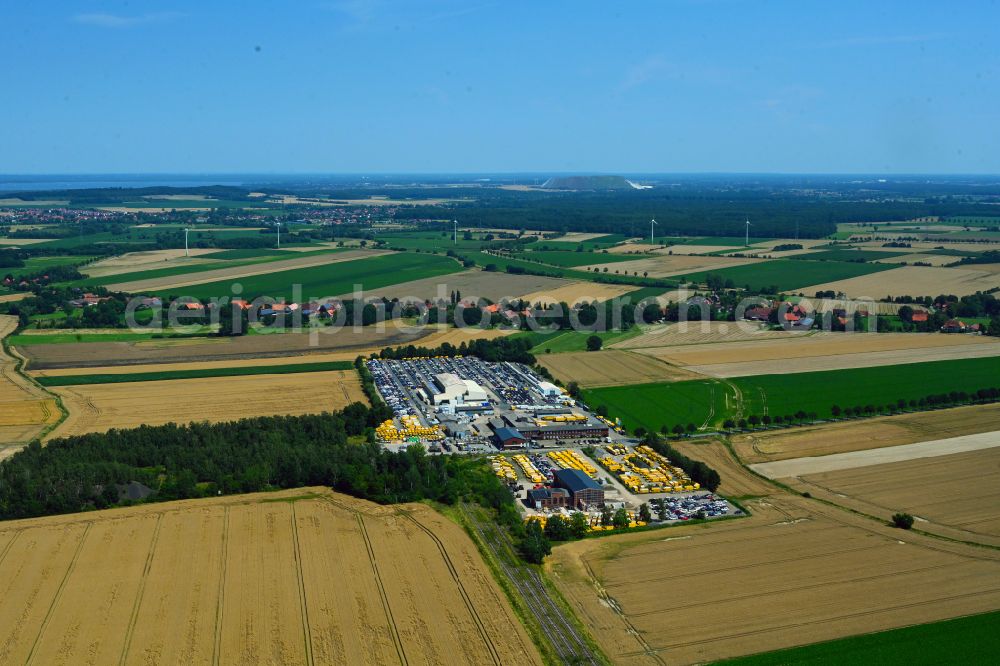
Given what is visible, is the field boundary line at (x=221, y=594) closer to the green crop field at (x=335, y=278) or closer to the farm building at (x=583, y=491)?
the farm building at (x=583, y=491)

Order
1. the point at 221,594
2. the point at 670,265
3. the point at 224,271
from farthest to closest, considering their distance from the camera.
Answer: the point at 670,265 → the point at 224,271 → the point at 221,594

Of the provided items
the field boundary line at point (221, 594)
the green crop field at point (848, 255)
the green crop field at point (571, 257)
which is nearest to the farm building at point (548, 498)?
the field boundary line at point (221, 594)

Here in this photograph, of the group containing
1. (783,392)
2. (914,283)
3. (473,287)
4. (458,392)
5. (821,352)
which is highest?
(914,283)

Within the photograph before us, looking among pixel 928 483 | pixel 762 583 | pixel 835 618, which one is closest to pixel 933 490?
pixel 928 483

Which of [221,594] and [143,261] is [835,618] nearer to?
[221,594]

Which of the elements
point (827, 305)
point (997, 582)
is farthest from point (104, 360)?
point (827, 305)

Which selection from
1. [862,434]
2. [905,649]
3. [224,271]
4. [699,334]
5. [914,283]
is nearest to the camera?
[905,649]

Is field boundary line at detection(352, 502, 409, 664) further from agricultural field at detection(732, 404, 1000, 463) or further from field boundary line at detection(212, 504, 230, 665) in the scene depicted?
agricultural field at detection(732, 404, 1000, 463)
